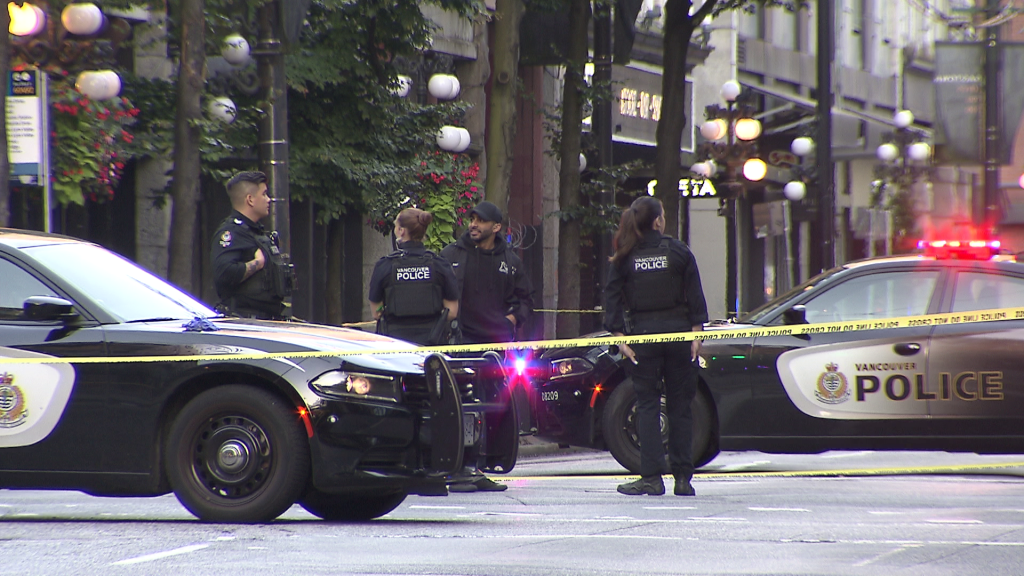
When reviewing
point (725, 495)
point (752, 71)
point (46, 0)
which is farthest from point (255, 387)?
point (752, 71)

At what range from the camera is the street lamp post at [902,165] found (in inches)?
1608

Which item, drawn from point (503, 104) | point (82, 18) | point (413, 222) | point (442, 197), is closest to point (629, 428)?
point (413, 222)

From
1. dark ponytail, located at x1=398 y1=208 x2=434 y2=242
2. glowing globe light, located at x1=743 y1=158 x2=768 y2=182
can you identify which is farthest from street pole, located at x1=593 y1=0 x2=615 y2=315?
dark ponytail, located at x1=398 y1=208 x2=434 y2=242

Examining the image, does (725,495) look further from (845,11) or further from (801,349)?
(845,11)

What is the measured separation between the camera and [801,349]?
10.9 metres

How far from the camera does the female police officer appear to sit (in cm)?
1008

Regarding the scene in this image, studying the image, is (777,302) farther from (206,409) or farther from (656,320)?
(206,409)

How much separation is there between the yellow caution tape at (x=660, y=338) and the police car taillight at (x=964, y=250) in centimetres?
55

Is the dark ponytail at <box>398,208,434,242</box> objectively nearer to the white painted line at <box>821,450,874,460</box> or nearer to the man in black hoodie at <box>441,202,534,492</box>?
the man in black hoodie at <box>441,202,534,492</box>

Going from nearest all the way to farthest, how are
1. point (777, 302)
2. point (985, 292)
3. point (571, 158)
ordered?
point (985, 292)
point (777, 302)
point (571, 158)

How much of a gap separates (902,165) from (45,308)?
36430 mm

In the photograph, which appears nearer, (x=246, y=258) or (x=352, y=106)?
(x=246, y=258)

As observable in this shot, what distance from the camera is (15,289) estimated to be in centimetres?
808

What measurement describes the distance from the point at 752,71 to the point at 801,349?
29.0 meters
